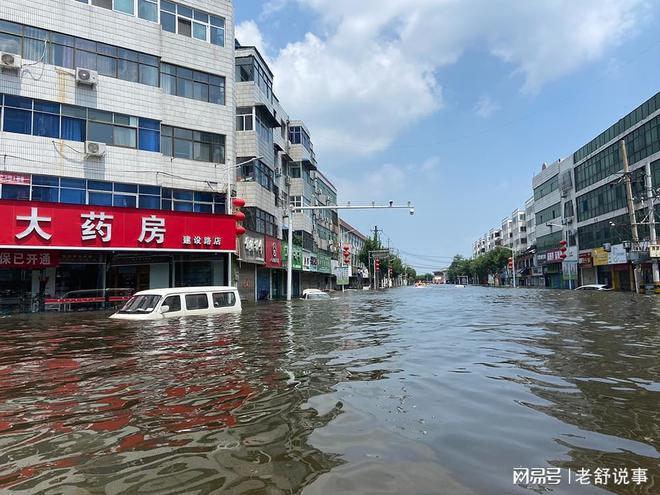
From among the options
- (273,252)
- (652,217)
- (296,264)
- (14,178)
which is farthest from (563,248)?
(14,178)

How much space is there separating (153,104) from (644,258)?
37358 millimetres

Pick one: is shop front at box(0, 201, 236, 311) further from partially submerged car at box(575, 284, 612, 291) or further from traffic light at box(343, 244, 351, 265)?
partially submerged car at box(575, 284, 612, 291)

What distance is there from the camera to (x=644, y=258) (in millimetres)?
37281

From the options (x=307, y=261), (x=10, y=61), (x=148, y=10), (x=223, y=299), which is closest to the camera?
(x=223, y=299)

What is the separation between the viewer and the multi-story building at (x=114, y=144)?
20.9 metres

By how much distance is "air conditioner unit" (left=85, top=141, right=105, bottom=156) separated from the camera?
2203 centimetres

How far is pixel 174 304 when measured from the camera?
47.5ft

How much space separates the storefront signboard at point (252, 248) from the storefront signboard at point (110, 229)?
2165mm

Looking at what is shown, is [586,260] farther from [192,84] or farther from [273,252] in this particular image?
[192,84]

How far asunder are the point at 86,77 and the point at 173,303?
46.0 ft

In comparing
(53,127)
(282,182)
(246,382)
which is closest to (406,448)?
(246,382)

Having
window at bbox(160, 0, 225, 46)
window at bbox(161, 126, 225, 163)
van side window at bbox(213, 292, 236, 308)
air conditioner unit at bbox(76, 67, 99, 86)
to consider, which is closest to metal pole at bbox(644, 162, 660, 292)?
window at bbox(161, 126, 225, 163)

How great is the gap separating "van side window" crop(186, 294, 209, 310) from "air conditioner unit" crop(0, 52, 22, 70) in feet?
46.9

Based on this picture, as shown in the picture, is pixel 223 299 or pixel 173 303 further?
pixel 223 299
